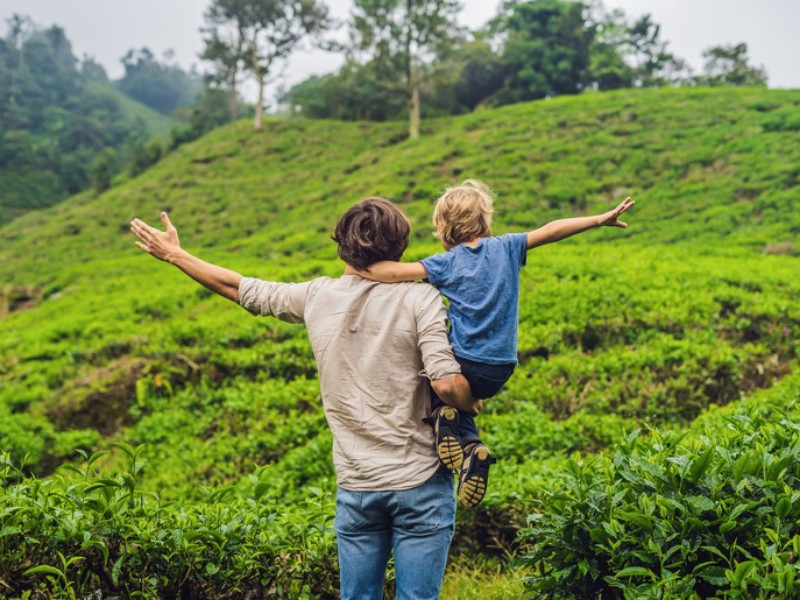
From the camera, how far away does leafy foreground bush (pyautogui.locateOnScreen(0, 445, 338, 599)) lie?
2.77 metres

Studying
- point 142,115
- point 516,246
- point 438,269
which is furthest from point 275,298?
point 142,115

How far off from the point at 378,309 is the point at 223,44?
1495 inches

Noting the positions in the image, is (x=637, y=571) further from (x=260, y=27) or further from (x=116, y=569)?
(x=260, y=27)

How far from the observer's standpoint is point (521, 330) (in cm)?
888

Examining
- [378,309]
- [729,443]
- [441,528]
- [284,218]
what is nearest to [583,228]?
[378,309]

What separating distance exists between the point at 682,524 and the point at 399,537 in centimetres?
99

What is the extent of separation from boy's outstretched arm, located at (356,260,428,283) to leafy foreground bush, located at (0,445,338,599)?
128cm

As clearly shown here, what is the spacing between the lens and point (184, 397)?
8.48m

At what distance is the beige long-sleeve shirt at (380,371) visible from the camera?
94.7 inches

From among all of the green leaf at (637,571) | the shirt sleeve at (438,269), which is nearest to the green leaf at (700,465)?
the green leaf at (637,571)

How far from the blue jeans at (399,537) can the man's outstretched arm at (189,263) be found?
0.92 meters

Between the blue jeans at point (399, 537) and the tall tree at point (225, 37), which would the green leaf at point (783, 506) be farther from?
the tall tree at point (225, 37)

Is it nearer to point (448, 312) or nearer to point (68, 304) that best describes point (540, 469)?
point (448, 312)

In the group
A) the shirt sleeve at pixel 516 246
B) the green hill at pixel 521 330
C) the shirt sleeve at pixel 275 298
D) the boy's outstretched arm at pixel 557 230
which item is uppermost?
the boy's outstretched arm at pixel 557 230
